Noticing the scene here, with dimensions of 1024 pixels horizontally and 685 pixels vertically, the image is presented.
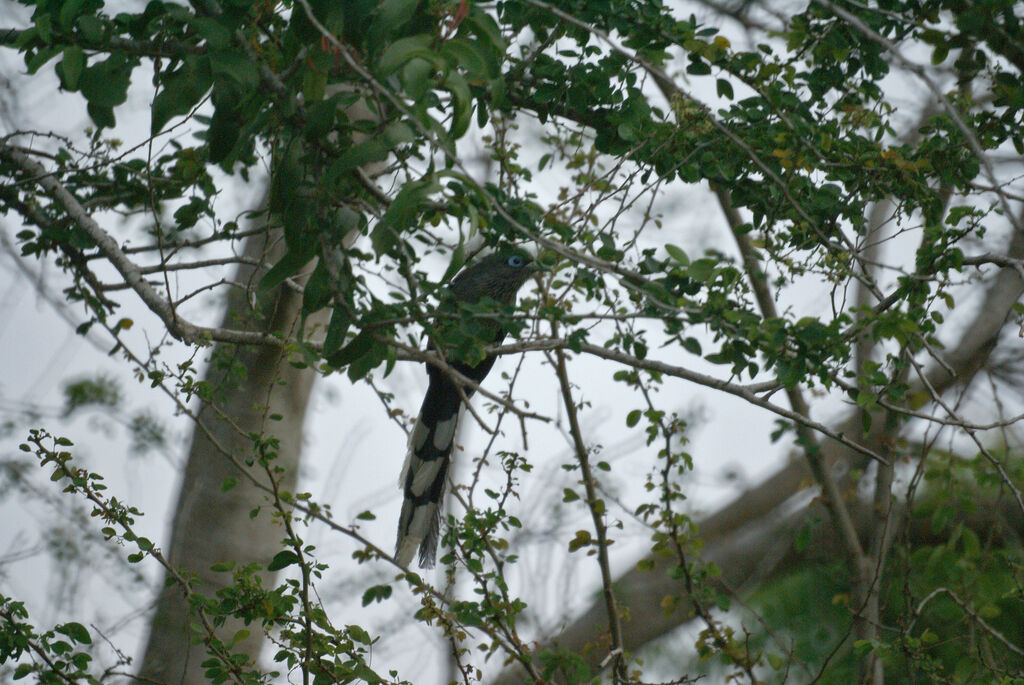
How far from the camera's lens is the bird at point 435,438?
8.64ft

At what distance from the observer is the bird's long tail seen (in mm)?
2629

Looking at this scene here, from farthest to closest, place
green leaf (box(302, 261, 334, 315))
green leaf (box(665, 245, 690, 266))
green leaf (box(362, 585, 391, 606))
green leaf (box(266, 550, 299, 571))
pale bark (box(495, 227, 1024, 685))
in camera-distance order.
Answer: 1. pale bark (box(495, 227, 1024, 685))
2. green leaf (box(362, 585, 391, 606))
3. green leaf (box(266, 550, 299, 571))
4. green leaf (box(665, 245, 690, 266))
5. green leaf (box(302, 261, 334, 315))

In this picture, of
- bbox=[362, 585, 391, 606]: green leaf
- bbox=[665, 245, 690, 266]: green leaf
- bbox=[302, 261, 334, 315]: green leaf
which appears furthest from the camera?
bbox=[362, 585, 391, 606]: green leaf

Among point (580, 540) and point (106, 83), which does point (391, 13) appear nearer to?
point (106, 83)

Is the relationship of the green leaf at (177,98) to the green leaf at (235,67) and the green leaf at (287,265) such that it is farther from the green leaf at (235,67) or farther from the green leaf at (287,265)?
the green leaf at (287,265)

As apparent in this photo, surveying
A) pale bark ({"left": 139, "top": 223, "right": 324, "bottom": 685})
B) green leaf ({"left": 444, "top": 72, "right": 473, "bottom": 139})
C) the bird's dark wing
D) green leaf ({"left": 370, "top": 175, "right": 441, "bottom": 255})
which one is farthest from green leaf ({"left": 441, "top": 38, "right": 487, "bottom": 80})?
pale bark ({"left": 139, "top": 223, "right": 324, "bottom": 685})

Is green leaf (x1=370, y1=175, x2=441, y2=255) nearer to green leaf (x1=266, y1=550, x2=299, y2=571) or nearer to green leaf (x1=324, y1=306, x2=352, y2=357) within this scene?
green leaf (x1=324, y1=306, x2=352, y2=357)

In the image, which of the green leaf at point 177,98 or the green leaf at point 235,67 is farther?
the green leaf at point 177,98

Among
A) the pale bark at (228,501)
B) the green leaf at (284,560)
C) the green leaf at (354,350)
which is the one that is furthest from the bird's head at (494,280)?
the green leaf at (354,350)

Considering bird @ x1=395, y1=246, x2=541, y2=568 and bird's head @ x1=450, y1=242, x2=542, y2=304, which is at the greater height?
bird's head @ x1=450, y1=242, x2=542, y2=304

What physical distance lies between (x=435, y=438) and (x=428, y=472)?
0.12 meters

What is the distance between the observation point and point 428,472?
2.74 meters

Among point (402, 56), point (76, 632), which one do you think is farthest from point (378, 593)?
point (402, 56)

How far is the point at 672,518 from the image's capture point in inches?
89.9
